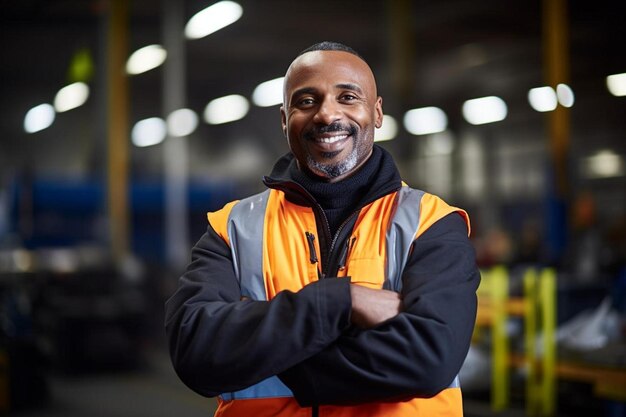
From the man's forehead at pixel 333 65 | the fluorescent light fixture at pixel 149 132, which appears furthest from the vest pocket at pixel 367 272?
the fluorescent light fixture at pixel 149 132

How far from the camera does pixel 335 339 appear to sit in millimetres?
1465

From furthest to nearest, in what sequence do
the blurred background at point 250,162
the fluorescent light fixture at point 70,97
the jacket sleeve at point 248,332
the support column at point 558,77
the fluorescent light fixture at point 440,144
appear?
the fluorescent light fixture at point 70,97 < the fluorescent light fixture at point 440,144 < the support column at point 558,77 < the blurred background at point 250,162 < the jacket sleeve at point 248,332

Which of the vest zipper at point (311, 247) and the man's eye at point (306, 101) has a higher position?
the man's eye at point (306, 101)

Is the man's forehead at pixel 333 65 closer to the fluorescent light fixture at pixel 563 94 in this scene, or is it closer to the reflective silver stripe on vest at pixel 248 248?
the reflective silver stripe on vest at pixel 248 248

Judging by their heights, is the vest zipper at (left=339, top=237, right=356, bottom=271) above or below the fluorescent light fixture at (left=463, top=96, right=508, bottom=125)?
below

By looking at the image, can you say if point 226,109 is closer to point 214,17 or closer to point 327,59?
point 214,17

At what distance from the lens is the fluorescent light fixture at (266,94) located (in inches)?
726

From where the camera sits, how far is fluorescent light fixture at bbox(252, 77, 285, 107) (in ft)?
60.5

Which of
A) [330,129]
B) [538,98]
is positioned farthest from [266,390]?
[538,98]

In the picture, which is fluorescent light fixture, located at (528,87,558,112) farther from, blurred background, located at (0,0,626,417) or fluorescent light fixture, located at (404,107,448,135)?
fluorescent light fixture, located at (404,107,448,135)

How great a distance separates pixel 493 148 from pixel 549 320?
Result: 543 inches

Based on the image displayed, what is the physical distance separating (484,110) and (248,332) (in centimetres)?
1677

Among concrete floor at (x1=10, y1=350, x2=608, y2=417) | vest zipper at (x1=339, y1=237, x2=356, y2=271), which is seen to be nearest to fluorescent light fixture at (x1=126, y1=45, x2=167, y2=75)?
concrete floor at (x1=10, y1=350, x2=608, y2=417)

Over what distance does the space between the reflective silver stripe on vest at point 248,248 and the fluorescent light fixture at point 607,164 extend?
1180 centimetres
